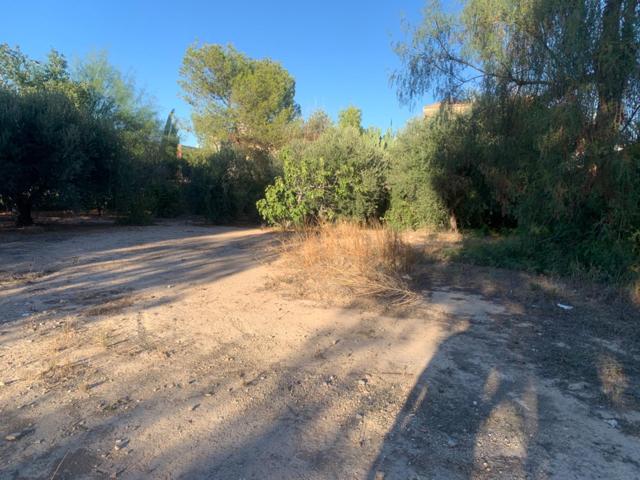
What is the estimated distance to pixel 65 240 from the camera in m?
12.3

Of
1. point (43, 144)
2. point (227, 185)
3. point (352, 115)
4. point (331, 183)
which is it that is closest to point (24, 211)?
point (43, 144)

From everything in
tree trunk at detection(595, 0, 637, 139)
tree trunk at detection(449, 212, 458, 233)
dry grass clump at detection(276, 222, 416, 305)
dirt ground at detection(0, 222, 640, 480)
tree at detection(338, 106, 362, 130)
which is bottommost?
dirt ground at detection(0, 222, 640, 480)

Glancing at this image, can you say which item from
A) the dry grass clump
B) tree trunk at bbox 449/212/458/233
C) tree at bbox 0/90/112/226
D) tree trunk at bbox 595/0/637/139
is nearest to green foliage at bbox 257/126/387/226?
tree trunk at bbox 449/212/458/233

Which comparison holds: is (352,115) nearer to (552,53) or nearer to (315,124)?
(315,124)

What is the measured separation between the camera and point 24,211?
50.4ft

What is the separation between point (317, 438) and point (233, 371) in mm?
1179

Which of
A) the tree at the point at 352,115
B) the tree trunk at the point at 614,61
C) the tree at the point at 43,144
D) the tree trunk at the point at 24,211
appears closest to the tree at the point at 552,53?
the tree trunk at the point at 614,61

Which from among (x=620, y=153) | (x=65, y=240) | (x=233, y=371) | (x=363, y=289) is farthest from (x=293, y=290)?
(x=65, y=240)

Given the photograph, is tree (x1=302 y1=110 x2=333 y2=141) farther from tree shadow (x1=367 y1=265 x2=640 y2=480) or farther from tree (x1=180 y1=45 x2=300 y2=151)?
tree shadow (x1=367 y1=265 x2=640 y2=480)

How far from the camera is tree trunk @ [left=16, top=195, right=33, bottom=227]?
15141mm

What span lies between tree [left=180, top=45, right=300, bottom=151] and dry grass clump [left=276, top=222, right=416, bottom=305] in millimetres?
18922

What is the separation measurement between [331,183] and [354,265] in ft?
28.6

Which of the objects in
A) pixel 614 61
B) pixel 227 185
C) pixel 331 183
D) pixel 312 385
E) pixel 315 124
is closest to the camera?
pixel 312 385

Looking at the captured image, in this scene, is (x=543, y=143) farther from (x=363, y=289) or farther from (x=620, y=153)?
(x=363, y=289)
